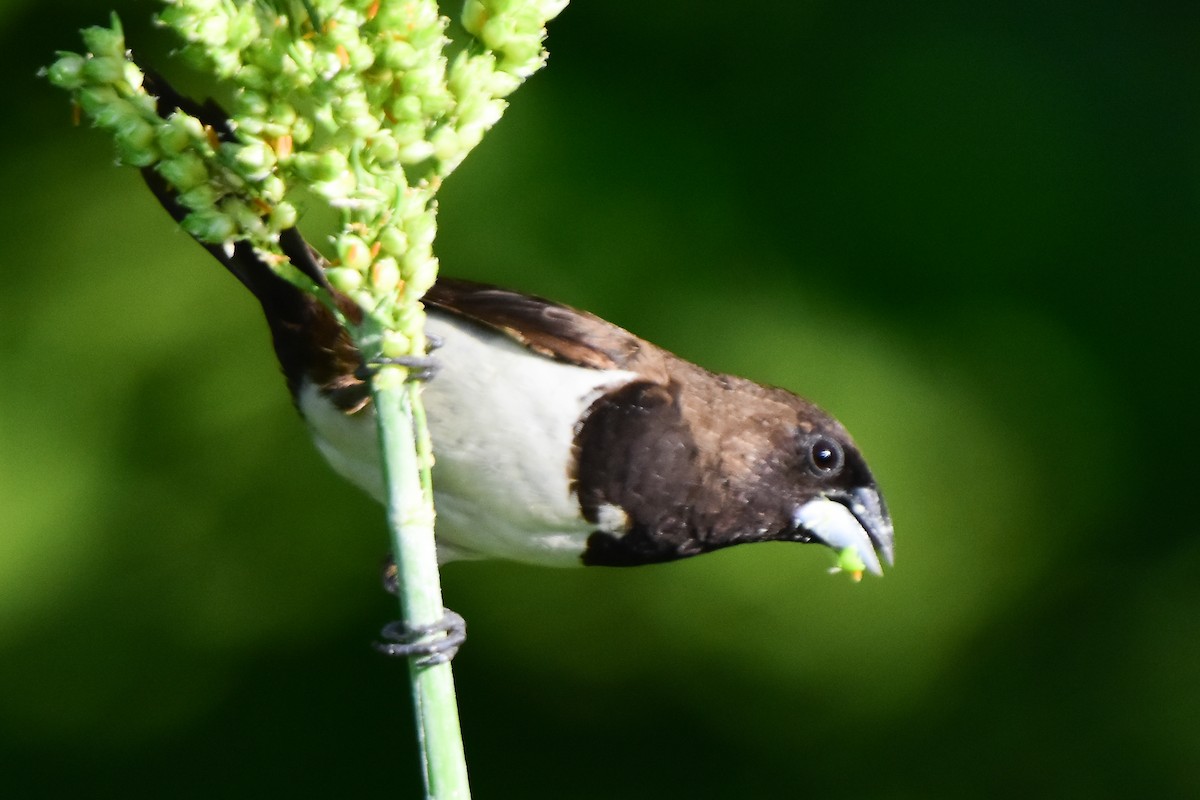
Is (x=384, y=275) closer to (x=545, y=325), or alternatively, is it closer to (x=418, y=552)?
(x=418, y=552)

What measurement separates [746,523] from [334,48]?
1.31 meters

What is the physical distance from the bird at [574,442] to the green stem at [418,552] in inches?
34.8

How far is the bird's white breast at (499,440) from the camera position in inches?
76.9

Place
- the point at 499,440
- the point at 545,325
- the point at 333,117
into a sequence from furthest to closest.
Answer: the point at 545,325
the point at 499,440
the point at 333,117

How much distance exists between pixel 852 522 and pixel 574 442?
0.45 m

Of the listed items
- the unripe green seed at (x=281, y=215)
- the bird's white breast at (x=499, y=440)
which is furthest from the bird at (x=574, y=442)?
the unripe green seed at (x=281, y=215)

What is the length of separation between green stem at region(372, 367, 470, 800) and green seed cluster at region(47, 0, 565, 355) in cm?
4

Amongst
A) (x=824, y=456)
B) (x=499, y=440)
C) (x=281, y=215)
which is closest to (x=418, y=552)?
(x=281, y=215)

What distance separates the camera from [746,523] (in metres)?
2.12

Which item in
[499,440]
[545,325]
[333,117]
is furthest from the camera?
[545,325]

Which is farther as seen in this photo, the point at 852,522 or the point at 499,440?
the point at 852,522

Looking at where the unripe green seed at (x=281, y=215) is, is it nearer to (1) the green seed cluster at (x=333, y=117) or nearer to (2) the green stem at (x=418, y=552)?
(1) the green seed cluster at (x=333, y=117)

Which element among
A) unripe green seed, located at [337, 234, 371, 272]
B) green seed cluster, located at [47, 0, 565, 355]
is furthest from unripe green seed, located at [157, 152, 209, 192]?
unripe green seed, located at [337, 234, 371, 272]

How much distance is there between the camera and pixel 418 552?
3.28 ft
